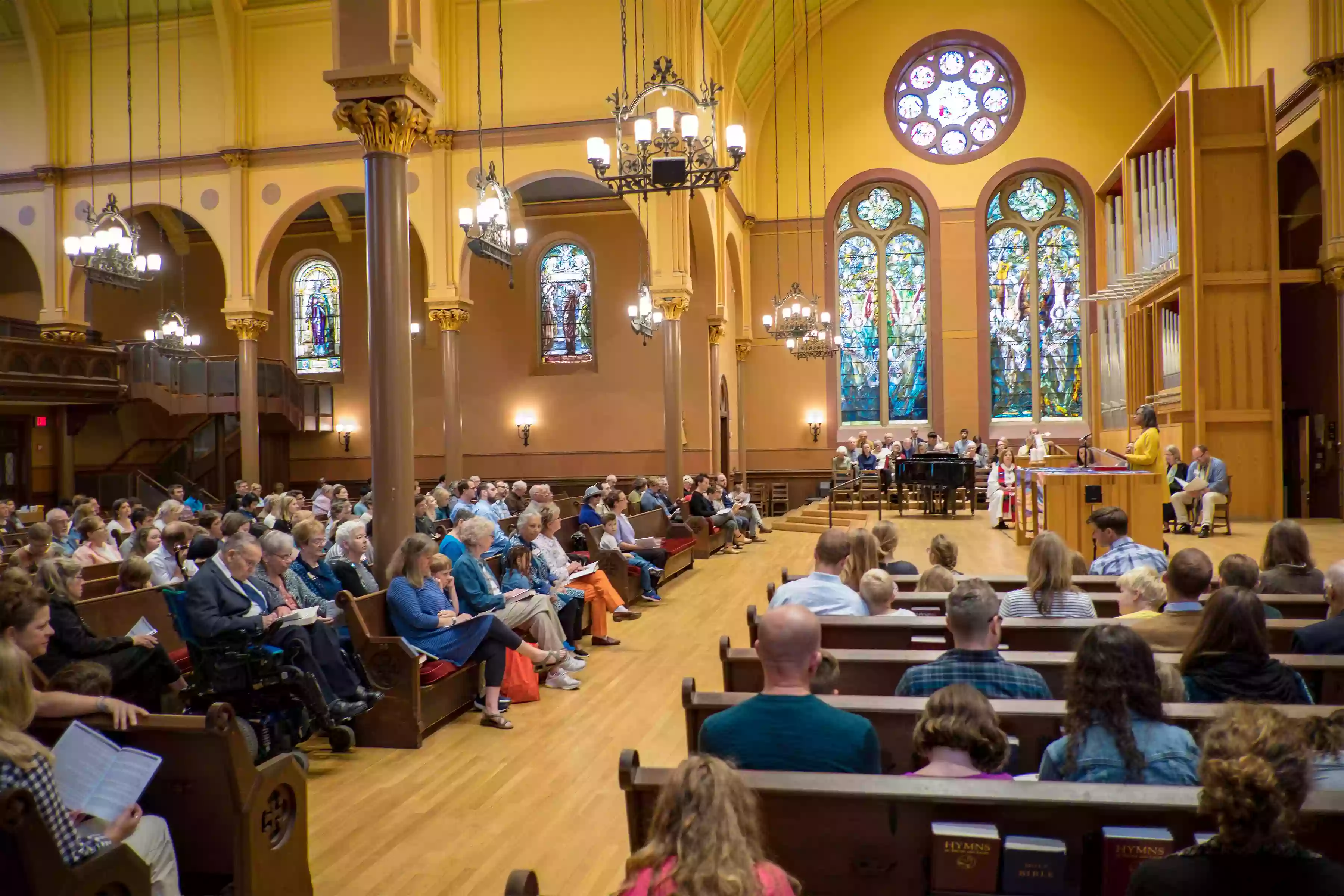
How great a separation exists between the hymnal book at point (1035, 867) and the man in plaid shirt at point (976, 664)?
2.94 ft

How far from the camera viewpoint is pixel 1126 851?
6.36 feet

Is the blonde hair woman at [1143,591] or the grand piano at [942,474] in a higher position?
the grand piano at [942,474]

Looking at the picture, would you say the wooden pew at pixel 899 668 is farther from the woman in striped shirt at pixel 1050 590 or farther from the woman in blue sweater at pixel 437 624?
the woman in blue sweater at pixel 437 624

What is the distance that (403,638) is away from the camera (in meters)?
5.24

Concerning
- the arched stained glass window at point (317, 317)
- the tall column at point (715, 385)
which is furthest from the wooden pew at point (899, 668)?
the arched stained glass window at point (317, 317)

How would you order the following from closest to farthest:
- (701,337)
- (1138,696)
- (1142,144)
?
(1138,696)
(1142,144)
(701,337)

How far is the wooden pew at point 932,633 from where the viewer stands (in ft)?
13.0

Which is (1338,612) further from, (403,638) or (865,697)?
(403,638)

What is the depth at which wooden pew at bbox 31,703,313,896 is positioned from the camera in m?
2.83

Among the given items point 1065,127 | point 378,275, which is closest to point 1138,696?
point 378,275

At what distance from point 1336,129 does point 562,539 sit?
10596 millimetres

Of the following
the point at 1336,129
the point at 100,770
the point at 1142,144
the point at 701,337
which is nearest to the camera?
the point at 100,770

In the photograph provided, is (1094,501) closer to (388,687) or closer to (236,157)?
(388,687)

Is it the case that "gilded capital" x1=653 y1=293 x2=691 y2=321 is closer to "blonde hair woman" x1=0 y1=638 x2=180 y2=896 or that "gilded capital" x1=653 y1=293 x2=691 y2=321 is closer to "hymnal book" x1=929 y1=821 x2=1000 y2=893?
"blonde hair woman" x1=0 y1=638 x2=180 y2=896
